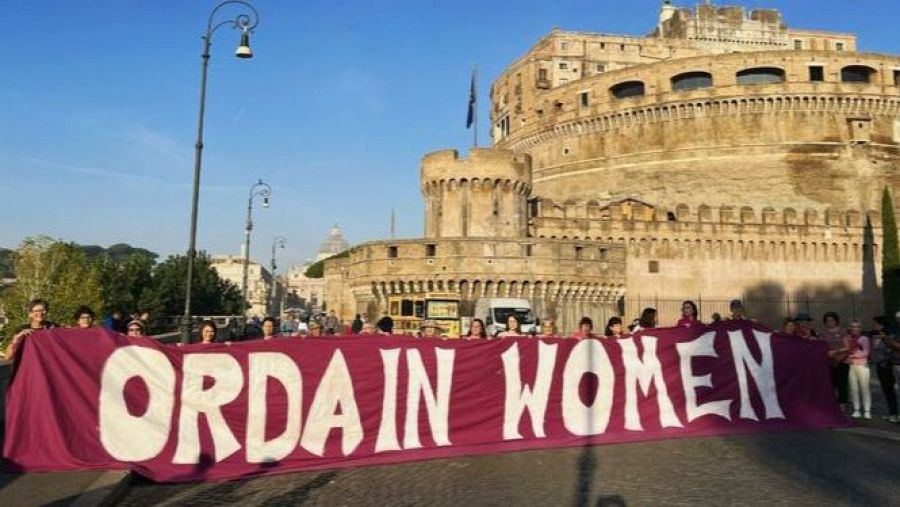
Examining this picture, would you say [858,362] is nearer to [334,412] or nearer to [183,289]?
[334,412]

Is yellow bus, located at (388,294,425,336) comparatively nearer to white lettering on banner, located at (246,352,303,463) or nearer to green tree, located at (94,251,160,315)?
white lettering on banner, located at (246,352,303,463)

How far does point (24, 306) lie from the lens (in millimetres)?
37438

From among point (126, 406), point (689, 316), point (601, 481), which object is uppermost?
point (689, 316)

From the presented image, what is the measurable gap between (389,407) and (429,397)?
524 millimetres

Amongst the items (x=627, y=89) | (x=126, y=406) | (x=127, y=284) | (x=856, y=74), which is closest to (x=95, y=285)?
(x=127, y=284)

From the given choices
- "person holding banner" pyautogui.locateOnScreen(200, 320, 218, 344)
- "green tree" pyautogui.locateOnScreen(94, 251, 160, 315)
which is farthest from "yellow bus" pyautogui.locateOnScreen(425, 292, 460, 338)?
"green tree" pyautogui.locateOnScreen(94, 251, 160, 315)

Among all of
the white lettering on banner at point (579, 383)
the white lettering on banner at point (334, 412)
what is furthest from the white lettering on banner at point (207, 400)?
the white lettering on banner at point (579, 383)

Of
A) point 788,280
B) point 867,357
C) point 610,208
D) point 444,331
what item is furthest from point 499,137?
point 867,357

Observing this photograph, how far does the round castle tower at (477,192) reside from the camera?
36.3m

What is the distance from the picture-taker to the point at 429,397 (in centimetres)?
805

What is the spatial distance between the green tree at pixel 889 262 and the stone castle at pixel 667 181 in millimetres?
1849

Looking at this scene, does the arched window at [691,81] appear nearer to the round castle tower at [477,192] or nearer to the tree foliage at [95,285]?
the round castle tower at [477,192]

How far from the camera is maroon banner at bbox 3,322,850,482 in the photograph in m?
6.86

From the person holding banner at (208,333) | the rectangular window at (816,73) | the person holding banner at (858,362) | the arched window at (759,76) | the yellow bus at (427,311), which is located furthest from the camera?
the arched window at (759,76)
